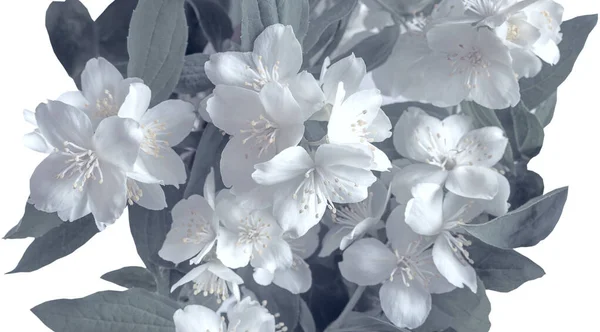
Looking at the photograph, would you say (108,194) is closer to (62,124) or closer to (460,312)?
(62,124)

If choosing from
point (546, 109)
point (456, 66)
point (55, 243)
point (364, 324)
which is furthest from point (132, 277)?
point (546, 109)

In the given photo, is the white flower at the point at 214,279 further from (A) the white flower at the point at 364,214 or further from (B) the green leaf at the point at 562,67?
(B) the green leaf at the point at 562,67

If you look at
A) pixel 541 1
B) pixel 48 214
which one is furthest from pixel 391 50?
pixel 48 214

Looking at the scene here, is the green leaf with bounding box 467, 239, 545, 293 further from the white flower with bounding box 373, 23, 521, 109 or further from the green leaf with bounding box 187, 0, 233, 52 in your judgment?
the green leaf with bounding box 187, 0, 233, 52

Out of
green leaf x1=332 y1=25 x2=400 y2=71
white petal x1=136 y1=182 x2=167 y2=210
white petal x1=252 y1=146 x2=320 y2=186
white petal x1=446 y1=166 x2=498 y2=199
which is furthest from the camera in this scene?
green leaf x1=332 y1=25 x2=400 y2=71

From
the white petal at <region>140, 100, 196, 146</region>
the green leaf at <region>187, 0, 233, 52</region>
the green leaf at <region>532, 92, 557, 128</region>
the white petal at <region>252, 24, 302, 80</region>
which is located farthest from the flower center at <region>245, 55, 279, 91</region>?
the green leaf at <region>532, 92, 557, 128</region>

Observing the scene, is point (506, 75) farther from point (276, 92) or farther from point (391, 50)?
point (276, 92)

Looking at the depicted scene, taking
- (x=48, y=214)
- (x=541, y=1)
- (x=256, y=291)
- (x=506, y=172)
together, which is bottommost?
(x=256, y=291)
